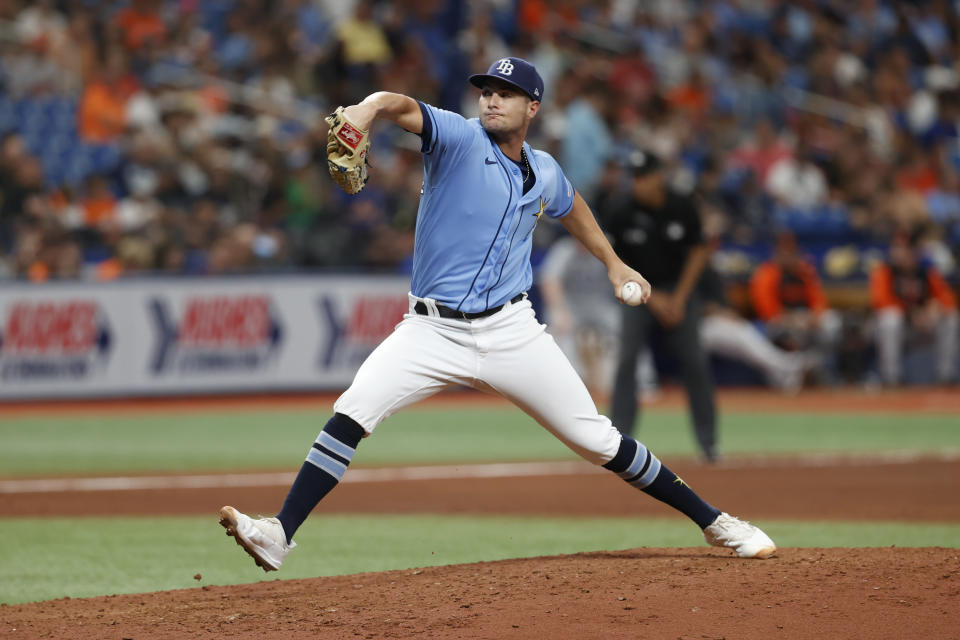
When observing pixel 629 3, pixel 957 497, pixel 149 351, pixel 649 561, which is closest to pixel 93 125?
pixel 149 351

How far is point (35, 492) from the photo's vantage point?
10.2 metres

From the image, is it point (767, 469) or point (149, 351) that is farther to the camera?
point (149, 351)

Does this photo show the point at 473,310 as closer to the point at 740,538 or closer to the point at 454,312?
the point at 454,312

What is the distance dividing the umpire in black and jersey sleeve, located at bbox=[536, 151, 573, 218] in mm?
5235

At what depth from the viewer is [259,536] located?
5613 mm

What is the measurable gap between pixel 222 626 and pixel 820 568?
264 centimetres

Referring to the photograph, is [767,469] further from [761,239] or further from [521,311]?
[761,239]

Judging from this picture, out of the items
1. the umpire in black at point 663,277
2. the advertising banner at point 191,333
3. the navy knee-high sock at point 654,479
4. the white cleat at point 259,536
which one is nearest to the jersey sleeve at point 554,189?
the navy knee-high sock at point 654,479

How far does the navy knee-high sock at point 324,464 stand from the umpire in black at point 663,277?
19.9 feet

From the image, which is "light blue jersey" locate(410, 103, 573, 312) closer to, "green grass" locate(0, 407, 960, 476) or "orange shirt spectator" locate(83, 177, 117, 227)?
"green grass" locate(0, 407, 960, 476)

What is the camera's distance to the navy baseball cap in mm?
6020

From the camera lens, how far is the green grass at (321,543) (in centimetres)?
694

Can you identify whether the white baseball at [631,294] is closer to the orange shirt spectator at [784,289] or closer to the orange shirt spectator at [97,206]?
the orange shirt spectator at [97,206]

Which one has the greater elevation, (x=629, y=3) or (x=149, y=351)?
(x=629, y=3)
